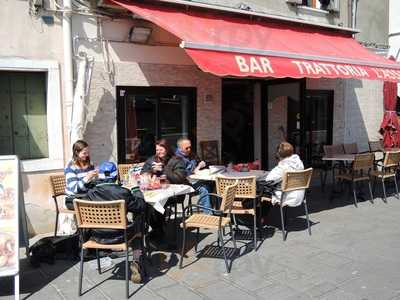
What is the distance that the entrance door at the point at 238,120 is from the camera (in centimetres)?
986

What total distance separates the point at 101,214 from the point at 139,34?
12.4 feet

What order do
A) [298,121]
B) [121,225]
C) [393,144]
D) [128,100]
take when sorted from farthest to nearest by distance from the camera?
[393,144], [298,121], [128,100], [121,225]

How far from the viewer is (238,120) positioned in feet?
34.2

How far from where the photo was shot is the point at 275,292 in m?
4.36

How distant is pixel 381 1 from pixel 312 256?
9.06 meters

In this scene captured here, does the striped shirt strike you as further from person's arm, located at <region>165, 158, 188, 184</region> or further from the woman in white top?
the woman in white top

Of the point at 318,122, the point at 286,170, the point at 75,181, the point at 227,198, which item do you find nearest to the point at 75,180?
the point at 75,181

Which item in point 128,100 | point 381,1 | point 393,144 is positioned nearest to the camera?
point 128,100

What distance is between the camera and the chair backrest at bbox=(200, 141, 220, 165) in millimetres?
8266

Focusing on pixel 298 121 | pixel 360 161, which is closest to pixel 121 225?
pixel 360 161

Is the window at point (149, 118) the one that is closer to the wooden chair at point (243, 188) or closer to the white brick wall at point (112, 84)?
the white brick wall at point (112, 84)

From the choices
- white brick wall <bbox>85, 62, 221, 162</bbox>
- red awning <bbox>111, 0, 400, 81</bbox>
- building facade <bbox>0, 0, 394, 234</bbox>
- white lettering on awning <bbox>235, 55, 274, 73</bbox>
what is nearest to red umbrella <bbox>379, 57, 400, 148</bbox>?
building facade <bbox>0, 0, 394, 234</bbox>

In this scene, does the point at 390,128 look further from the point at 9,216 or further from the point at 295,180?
the point at 9,216

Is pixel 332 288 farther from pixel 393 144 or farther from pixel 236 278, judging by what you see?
pixel 393 144
